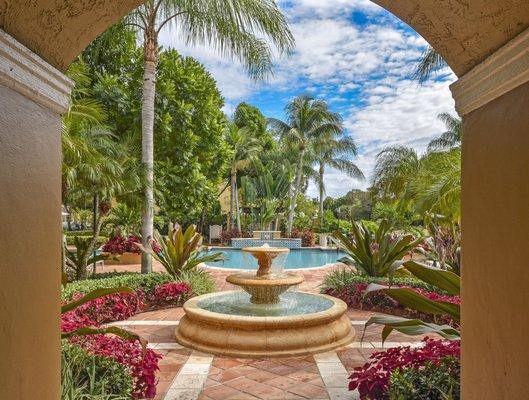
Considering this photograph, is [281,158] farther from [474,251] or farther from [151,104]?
[474,251]

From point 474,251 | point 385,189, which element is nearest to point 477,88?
point 474,251

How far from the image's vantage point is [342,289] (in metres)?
9.16

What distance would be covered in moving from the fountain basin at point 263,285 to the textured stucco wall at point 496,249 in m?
4.51

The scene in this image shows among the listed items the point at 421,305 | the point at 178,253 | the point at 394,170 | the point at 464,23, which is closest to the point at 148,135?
the point at 178,253

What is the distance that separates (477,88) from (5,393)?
9.02ft

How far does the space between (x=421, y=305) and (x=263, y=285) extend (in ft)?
12.4

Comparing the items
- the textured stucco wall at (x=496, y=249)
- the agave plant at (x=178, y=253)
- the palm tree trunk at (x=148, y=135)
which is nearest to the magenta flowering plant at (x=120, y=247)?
the palm tree trunk at (x=148, y=135)

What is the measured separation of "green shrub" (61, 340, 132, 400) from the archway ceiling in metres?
2.55

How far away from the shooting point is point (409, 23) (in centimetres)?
257

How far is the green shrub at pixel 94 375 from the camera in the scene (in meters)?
3.60

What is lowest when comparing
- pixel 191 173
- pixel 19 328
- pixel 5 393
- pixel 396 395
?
pixel 396 395

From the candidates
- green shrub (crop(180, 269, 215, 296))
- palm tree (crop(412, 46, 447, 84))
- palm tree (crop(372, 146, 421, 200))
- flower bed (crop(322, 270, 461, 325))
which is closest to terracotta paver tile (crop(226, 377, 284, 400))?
flower bed (crop(322, 270, 461, 325))

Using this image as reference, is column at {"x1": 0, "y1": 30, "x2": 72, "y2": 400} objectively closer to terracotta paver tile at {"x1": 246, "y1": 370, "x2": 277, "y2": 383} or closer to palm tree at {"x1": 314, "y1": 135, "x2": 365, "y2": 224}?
terracotta paver tile at {"x1": 246, "y1": 370, "x2": 277, "y2": 383}

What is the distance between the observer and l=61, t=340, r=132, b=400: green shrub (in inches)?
142
